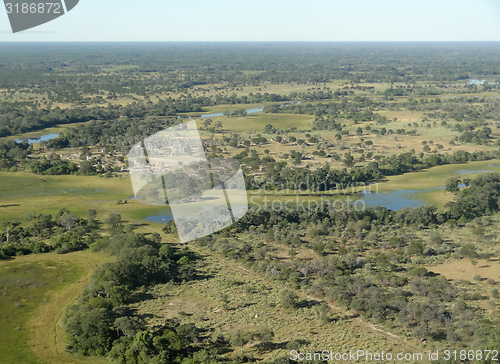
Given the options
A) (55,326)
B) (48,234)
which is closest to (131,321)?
(55,326)

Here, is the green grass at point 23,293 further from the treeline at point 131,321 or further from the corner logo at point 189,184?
the corner logo at point 189,184

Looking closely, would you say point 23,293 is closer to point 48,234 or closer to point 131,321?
point 131,321

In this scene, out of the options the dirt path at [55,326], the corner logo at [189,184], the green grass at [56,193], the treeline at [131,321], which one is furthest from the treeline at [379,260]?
the green grass at [56,193]

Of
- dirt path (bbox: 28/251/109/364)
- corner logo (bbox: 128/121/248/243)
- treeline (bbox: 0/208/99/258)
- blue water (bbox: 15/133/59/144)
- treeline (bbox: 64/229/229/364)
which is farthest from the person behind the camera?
blue water (bbox: 15/133/59/144)

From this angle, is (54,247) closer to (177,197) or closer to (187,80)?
(177,197)

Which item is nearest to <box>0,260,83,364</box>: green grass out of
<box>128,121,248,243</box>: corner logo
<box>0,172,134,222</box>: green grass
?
<box>128,121,248,243</box>: corner logo

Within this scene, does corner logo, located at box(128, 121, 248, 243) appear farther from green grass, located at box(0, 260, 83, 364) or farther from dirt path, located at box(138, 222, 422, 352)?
green grass, located at box(0, 260, 83, 364)

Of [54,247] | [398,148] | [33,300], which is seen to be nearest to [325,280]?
[33,300]
